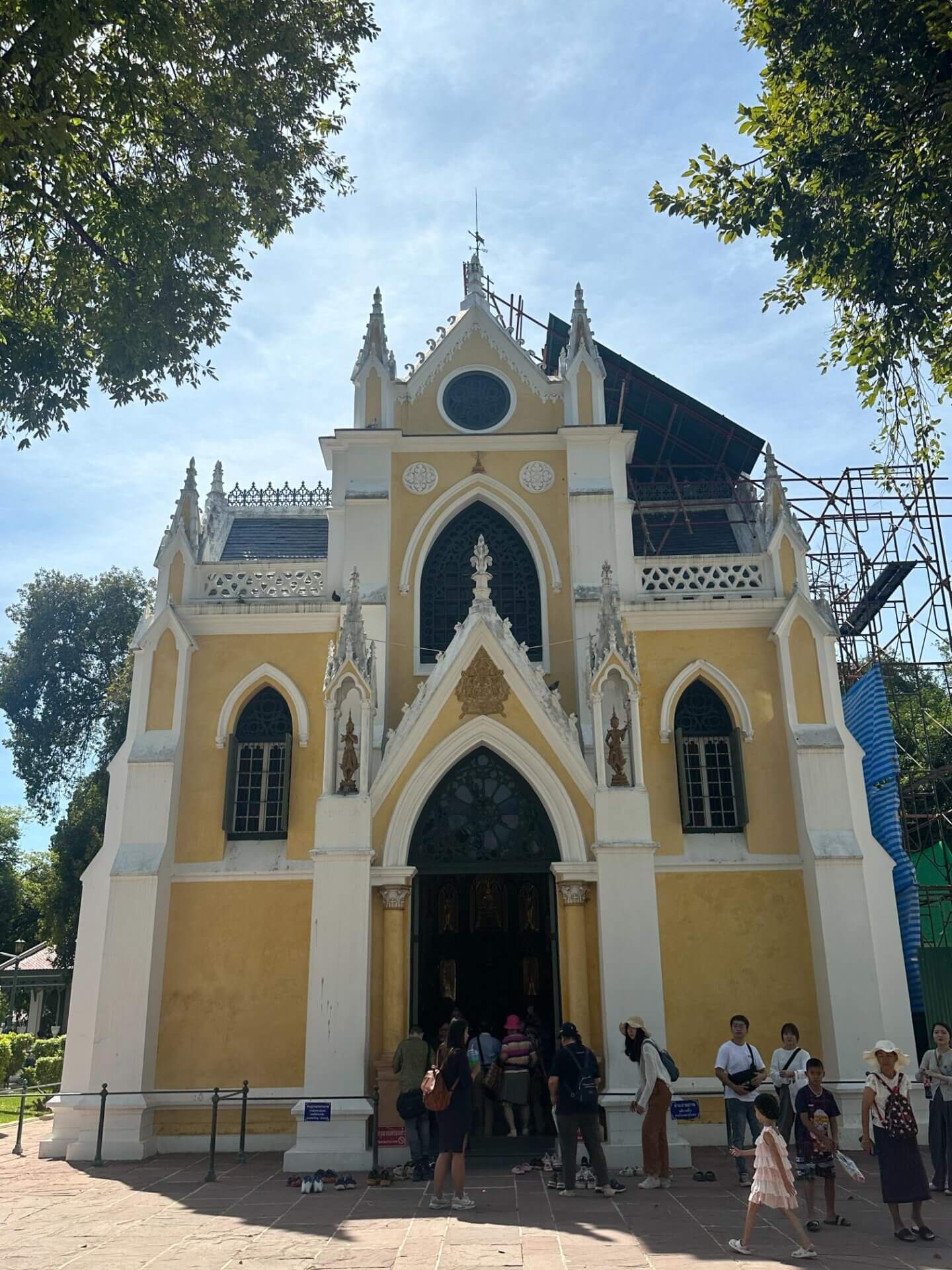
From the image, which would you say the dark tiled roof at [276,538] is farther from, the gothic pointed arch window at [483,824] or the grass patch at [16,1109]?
the grass patch at [16,1109]

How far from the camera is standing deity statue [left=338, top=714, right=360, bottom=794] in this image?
→ 47.4 feet

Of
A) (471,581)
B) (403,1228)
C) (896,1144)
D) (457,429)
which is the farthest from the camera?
(457,429)

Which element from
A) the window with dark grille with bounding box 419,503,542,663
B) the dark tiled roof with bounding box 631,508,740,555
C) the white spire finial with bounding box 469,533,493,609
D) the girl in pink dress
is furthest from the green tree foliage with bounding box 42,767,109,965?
the girl in pink dress

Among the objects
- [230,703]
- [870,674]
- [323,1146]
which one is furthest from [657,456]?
[323,1146]

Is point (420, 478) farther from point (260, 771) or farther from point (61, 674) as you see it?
point (61, 674)

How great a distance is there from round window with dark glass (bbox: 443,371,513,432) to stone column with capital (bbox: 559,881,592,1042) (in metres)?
8.51

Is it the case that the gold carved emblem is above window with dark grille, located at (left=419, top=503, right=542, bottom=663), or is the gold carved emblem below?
below

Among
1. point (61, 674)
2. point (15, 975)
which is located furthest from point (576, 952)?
point (61, 674)

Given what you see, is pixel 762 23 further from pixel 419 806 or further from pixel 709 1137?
pixel 709 1137

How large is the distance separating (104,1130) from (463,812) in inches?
251

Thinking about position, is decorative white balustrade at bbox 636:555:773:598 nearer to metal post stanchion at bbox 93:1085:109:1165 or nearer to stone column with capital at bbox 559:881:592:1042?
stone column with capital at bbox 559:881:592:1042

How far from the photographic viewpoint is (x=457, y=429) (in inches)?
745

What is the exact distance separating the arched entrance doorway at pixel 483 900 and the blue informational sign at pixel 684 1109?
2234 millimetres

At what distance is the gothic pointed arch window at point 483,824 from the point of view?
15.1 m
